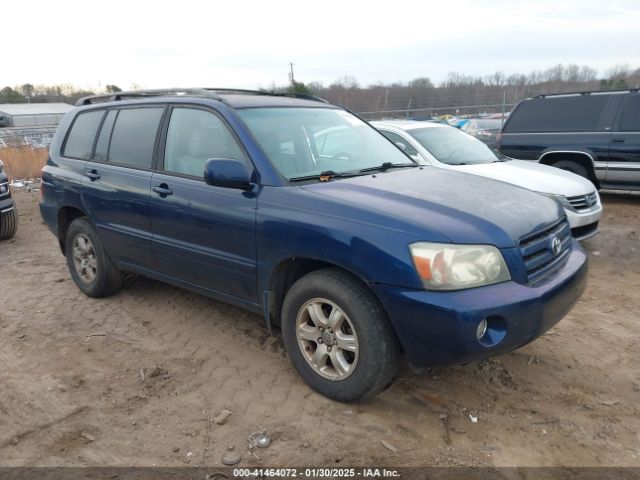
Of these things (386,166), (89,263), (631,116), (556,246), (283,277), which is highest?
(631,116)

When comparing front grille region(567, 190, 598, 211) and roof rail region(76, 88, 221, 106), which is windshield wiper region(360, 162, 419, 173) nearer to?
roof rail region(76, 88, 221, 106)

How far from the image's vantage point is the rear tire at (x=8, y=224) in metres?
7.25

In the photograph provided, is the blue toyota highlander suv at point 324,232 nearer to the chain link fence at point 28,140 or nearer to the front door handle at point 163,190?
the front door handle at point 163,190

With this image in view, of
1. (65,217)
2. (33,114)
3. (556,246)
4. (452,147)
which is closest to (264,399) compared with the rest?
(556,246)

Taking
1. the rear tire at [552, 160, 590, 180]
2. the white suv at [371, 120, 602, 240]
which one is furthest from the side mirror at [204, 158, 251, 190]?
the rear tire at [552, 160, 590, 180]

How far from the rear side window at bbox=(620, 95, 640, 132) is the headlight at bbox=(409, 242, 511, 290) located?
7.17 m

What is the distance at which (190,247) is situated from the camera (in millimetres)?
3691

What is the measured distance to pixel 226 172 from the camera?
10.5 ft

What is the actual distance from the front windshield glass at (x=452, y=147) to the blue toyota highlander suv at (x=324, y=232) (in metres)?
2.52

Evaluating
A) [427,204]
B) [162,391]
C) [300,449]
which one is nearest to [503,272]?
[427,204]

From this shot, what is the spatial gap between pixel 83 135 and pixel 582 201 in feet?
17.7

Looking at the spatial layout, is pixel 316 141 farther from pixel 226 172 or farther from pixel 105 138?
pixel 105 138

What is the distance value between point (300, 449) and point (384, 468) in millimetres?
455

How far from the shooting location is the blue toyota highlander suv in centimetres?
265
